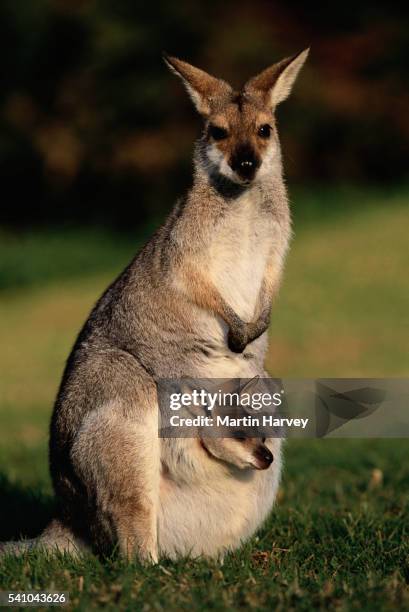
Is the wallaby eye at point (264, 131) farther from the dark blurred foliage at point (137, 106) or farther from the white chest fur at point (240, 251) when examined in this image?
the dark blurred foliage at point (137, 106)

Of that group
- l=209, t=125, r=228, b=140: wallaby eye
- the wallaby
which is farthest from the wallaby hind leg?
l=209, t=125, r=228, b=140: wallaby eye

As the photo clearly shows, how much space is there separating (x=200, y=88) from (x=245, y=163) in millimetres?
525

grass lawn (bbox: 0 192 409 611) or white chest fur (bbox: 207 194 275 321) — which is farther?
white chest fur (bbox: 207 194 275 321)

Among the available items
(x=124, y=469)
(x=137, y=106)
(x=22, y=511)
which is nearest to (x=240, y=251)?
(x=124, y=469)

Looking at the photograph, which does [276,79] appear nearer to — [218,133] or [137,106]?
[218,133]

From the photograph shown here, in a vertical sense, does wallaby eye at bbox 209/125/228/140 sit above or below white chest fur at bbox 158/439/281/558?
above

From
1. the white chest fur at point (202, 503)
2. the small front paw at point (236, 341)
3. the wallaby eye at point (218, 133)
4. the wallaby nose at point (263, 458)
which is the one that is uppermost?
the wallaby eye at point (218, 133)

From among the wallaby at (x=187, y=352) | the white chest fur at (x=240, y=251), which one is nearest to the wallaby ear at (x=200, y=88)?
the wallaby at (x=187, y=352)

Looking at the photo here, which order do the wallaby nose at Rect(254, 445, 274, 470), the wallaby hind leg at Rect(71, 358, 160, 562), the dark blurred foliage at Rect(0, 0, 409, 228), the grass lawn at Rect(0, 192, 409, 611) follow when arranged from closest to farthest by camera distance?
1. the grass lawn at Rect(0, 192, 409, 611)
2. the wallaby hind leg at Rect(71, 358, 160, 562)
3. the wallaby nose at Rect(254, 445, 274, 470)
4. the dark blurred foliage at Rect(0, 0, 409, 228)

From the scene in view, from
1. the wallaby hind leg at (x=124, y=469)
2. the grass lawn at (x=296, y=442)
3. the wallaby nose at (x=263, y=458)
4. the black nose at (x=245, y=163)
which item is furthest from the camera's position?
the black nose at (x=245, y=163)

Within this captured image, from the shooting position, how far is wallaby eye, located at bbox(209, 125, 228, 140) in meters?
4.57

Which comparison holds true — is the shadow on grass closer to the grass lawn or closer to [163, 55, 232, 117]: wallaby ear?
the grass lawn

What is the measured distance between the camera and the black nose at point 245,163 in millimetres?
4402

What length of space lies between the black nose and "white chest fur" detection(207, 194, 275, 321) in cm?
18
